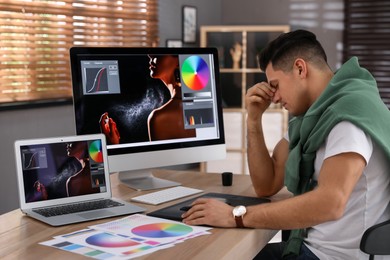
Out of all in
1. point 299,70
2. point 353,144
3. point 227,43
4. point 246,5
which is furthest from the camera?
point 246,5

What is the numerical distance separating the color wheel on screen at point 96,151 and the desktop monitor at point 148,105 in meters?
0.21

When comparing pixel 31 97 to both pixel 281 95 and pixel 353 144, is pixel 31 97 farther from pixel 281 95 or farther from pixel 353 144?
pixel 353 144

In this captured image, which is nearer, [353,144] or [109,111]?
[353,144]

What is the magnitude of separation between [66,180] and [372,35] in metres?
4.25

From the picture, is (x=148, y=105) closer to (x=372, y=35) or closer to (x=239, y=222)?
(x=239, y=222)

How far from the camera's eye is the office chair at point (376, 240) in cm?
155

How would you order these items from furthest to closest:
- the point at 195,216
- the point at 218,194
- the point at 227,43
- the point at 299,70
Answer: the point at 227,43, the point at 218,194, the point at 299,70, the point at 195,216

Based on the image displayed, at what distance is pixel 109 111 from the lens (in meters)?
2.14

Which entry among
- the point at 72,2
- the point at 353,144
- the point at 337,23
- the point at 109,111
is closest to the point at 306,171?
the point at 353,144

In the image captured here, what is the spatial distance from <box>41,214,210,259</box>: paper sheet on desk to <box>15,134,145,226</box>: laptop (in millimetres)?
112

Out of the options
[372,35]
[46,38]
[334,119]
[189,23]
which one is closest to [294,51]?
[334,119]

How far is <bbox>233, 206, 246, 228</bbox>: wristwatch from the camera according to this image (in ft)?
5.50

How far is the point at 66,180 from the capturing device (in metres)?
1.84

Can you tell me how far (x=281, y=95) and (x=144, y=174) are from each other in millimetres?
730
